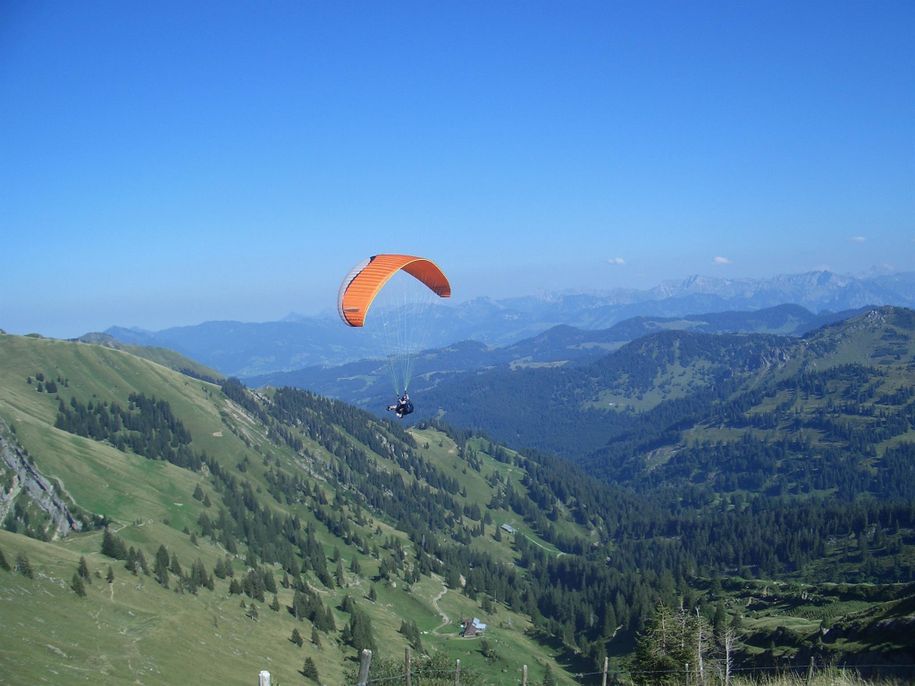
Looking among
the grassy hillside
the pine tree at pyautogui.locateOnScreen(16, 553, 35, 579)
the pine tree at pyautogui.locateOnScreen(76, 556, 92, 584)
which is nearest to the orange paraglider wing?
the grassy hillside

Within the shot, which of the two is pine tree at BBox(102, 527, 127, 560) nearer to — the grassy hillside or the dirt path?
the grassy hillside

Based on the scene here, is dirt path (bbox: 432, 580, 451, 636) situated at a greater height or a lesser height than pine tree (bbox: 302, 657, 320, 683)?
lesser

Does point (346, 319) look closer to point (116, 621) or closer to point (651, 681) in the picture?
point (651, 681)

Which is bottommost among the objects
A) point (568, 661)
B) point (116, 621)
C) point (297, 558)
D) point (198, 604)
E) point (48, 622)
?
point (568, 661)

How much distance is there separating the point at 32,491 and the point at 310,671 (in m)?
67.5

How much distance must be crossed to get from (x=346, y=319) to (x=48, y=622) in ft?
130

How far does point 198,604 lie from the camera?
3477 inches

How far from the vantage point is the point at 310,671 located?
8225 cm

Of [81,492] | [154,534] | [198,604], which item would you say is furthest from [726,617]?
[81,492]

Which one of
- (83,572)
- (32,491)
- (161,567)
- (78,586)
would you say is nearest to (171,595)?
(161,567)

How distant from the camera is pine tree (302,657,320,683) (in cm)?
8124

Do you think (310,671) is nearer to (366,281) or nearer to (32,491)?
(366,281)

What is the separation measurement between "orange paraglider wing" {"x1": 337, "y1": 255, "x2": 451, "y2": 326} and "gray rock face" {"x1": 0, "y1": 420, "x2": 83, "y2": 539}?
88.7m

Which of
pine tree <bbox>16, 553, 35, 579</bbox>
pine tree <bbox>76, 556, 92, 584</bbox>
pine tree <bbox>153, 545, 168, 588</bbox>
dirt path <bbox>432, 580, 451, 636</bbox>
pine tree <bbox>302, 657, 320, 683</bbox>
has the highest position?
pine tree <bbox>16, 553, 35, 579</bbox>
